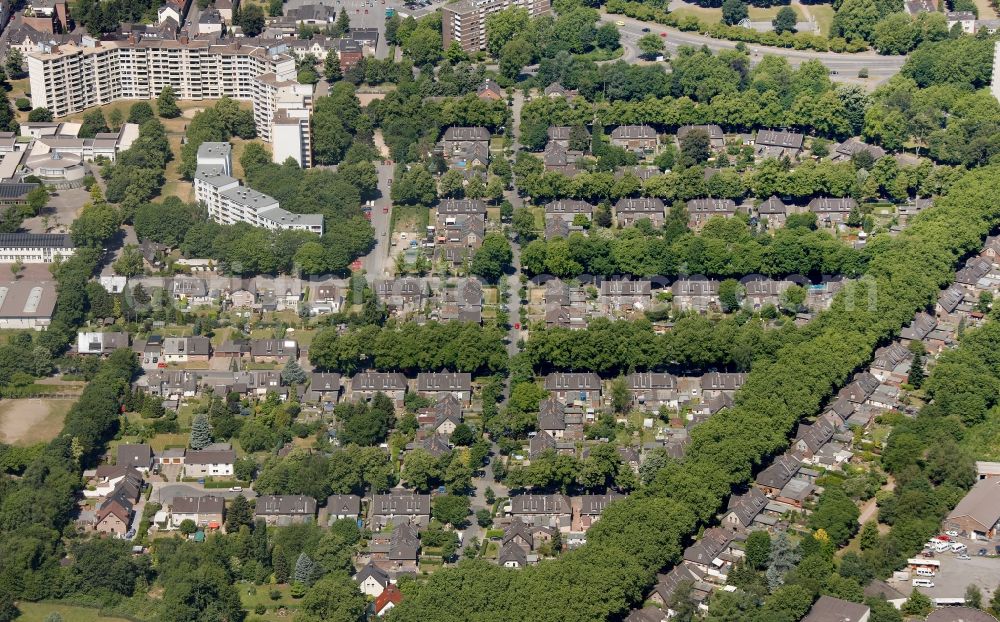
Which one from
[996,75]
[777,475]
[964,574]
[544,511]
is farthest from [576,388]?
[996,75]

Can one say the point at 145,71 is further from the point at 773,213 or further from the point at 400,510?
the point at 400,510

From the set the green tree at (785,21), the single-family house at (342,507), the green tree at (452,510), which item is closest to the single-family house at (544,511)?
the green tree at (452,510)

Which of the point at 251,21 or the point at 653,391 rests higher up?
the point at 251,21

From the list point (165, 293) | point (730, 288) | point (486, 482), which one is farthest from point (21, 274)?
point (730, 288)

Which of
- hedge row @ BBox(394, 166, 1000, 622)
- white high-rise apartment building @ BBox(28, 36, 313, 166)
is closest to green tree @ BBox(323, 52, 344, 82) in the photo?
white high-rise apartment building @ BBox(28, 36, 313, 166)

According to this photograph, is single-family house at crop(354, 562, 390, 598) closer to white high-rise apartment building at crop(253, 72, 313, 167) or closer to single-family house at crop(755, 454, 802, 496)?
single-family house at crop(755, 454, 802, 496)

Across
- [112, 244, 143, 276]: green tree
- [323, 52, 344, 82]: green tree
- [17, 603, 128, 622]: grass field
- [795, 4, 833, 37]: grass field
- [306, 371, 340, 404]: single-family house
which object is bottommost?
[17, 603, 128, 622]: grass field

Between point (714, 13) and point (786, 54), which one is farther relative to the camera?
point (714, 13)

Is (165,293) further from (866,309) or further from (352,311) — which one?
(866,309)
